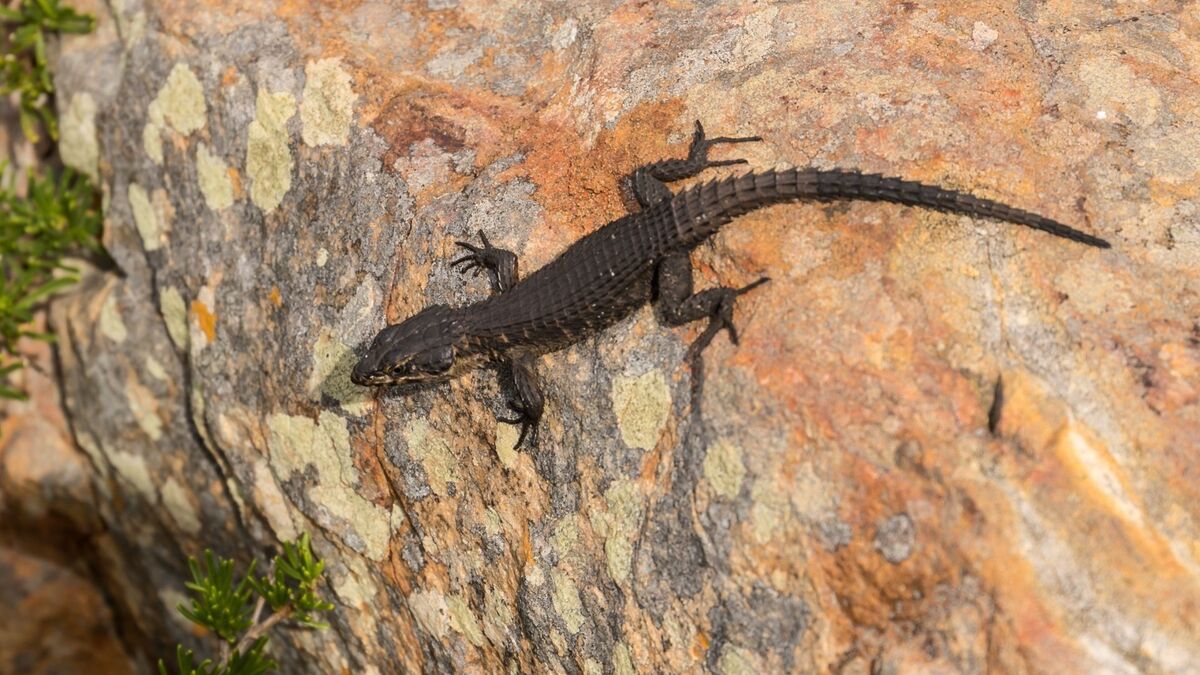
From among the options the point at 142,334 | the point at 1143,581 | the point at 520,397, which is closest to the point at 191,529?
the point at 142,334

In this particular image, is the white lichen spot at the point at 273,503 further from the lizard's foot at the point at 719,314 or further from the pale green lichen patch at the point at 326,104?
the lizard's foot at the point at 719,314

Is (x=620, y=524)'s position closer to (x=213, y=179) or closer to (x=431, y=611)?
(x=431, y=611)

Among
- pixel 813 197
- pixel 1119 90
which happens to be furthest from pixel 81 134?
pixel 1119 90

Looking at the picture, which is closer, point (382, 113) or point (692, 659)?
point (692, 659)

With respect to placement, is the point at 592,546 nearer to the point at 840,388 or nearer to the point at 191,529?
the point at 840,388

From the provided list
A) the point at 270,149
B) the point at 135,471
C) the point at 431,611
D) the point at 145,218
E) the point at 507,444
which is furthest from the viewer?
the point at 135,471

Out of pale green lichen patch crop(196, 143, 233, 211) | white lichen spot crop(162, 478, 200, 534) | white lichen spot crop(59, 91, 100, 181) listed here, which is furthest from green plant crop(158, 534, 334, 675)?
white lichen spot crop(59, 91, 100, 181)

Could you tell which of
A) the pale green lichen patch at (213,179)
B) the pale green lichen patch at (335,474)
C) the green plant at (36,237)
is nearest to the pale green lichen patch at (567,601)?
the pale green lichen patch at (335,474)

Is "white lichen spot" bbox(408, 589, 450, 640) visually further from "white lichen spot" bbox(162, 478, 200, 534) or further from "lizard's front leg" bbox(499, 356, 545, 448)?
"white lichen spot" bbox(162, 478, 200, 534)
